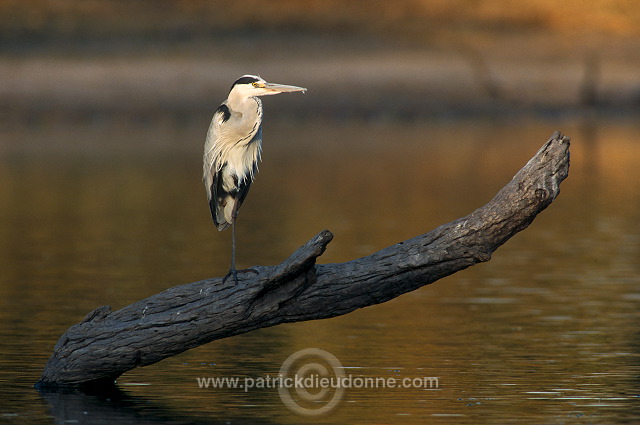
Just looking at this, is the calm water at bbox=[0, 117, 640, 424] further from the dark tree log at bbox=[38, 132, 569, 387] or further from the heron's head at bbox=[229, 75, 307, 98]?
the heron's head at bbox=[229, 75, 307, 98]

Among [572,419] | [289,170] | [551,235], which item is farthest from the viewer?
[289,170]

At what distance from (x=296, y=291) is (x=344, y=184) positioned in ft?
54.9

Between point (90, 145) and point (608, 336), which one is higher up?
point (90, 145)

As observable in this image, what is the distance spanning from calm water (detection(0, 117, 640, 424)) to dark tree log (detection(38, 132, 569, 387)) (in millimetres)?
268

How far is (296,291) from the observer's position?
346 inches

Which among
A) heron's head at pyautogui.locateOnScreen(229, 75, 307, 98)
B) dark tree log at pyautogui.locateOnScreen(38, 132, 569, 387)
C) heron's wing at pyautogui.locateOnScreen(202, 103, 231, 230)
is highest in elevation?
heron's head at pyautogui.locateOnScreen(229, 75, 307, 98)

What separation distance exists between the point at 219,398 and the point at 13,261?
7.21 m

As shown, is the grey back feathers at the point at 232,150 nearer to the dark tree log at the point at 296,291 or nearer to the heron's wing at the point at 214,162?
the heron's wing at the point at 214,162

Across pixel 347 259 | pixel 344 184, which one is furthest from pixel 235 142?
pixel 344 184

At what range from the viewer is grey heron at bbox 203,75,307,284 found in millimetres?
9188

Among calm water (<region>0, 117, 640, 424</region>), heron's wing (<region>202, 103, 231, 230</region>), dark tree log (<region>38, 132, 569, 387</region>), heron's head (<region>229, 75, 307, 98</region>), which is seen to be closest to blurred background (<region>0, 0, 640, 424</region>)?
calm water (<region>0, 117, 640, 424</region>)

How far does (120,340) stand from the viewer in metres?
9.06

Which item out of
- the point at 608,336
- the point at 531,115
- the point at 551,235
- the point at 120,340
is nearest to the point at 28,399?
the point at 120,340

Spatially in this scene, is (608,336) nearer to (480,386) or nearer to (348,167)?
(480,386)
